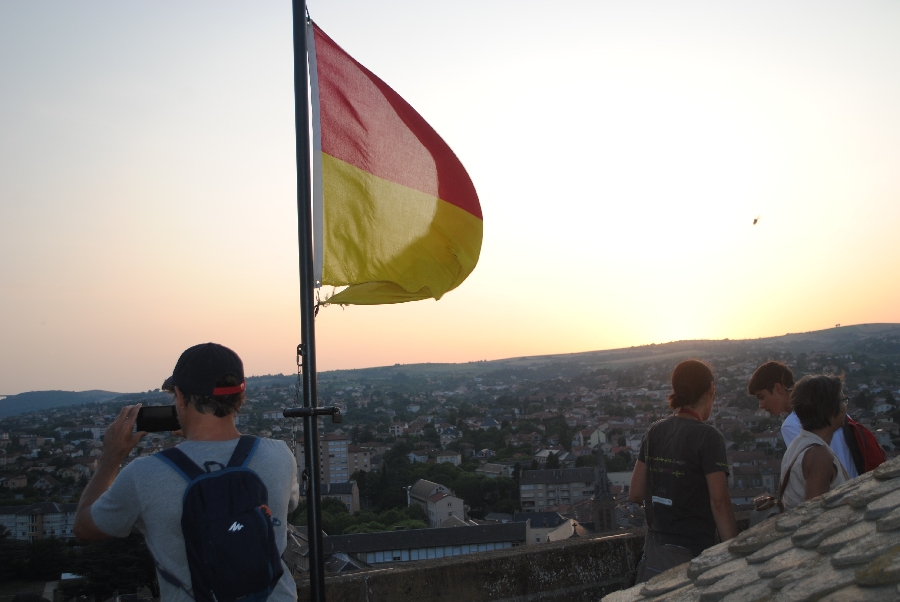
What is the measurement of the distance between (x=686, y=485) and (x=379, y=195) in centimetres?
192

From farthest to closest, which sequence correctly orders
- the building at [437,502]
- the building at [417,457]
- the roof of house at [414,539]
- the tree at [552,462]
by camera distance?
1. the tree at [552,462]
2. the building at [417,457]
3. the building at [437,502]
4. the roof of house at [414,539]

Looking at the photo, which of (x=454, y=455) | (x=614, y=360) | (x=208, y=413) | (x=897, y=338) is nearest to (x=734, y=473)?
(x=454, y=455)

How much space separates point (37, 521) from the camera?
14.0 meters

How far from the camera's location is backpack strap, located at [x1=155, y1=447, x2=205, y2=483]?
193cm

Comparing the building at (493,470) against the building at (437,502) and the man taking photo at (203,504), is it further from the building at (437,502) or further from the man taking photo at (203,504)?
the man taking photo at (203,504)

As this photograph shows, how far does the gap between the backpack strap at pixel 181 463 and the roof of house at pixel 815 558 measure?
1218 mm

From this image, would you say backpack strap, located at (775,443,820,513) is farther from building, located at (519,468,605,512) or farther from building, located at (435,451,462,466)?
building, located at (435,451,462,466)

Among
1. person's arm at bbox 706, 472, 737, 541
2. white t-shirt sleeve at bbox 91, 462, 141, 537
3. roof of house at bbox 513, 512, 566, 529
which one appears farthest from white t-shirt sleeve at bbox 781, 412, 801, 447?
roof of house at bbox 513, 512, 566, 529

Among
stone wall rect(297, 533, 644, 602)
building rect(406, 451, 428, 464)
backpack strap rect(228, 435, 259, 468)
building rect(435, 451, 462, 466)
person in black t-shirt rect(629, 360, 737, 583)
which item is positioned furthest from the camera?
building rect(435, 451, 462, 466)

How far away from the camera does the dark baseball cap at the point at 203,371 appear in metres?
2.09

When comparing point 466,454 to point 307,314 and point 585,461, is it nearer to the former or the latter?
point 585,461

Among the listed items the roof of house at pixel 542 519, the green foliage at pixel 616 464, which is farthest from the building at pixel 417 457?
the roof of house at pixel 542 519

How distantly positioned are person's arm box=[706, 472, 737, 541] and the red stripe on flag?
1.78 m

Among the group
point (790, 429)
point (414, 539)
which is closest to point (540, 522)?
point (414, 539)
